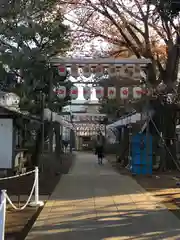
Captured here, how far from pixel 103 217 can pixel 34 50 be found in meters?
12.4

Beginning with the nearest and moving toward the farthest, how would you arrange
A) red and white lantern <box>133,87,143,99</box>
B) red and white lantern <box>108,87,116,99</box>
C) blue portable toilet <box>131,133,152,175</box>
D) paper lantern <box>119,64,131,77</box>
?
paper lantern <box>119,64,131,77</box> < blue portable toilet <box>131,133,152,175</box> < red and white lantern <box>133,87,143,99</box> < red and white lantern <box>108,87,116,99</box>

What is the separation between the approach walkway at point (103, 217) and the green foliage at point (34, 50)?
6887 millimetres

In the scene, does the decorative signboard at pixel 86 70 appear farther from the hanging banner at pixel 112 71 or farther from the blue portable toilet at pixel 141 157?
the blue portable toilet at pixel 141 157

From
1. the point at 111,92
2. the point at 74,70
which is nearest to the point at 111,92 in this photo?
the point at 111,92

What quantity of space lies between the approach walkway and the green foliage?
6887mm

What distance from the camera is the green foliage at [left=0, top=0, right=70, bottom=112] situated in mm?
19453

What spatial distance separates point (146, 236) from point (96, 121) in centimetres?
4672

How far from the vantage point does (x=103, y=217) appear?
9805 mm

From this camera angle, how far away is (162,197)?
1327 centimetres

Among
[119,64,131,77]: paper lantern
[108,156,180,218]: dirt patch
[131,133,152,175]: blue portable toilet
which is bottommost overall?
[108,156,180,218]: dirt patch

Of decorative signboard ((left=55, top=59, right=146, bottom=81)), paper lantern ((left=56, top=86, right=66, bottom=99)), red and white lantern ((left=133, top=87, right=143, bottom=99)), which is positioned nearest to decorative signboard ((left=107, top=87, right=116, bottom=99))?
red and white lantern ((left=133, top=87, right=143, bottom=99))

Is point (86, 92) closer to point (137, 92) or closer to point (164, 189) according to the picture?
point (137, 92)

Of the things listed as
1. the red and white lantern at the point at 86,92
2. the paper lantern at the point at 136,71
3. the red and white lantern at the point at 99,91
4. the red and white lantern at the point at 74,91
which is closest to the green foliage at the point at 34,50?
the red and white lantern at the point at 74,91

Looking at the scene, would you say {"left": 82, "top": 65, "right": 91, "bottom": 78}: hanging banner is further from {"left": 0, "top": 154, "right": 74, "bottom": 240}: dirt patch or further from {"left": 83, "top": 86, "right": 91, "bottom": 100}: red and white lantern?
{"left": 0, "top": 154, "right": 74, "bottom": 240}: dirt patch
